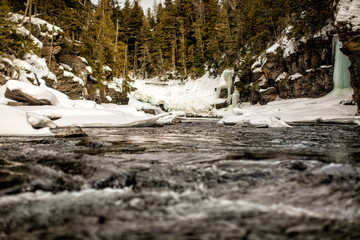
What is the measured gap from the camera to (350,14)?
9.90 meters

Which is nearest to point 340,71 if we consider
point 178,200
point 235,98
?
point 235,98

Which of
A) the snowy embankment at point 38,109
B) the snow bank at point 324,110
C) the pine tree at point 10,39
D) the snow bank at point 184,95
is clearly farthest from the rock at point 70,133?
the snow bank at point 184,95

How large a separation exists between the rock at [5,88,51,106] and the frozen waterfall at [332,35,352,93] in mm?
18461

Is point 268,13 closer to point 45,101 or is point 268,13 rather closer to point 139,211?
point 45,101

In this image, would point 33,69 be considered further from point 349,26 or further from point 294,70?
point 294,70

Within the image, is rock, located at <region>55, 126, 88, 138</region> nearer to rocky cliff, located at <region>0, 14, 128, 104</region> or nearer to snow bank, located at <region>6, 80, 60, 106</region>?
snow bank, located at <region>6, 80, 60, 106</region>

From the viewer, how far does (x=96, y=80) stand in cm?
2014

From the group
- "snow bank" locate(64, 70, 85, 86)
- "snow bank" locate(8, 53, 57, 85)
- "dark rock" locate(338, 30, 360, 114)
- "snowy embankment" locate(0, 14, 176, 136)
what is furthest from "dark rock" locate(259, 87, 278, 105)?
"snow bank" locate(8, 53, 57, 85)

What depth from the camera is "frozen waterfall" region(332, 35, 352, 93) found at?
14170mm

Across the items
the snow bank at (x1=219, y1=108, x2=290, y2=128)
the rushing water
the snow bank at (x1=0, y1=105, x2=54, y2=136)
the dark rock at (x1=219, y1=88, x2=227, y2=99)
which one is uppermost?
the dark rock at (x1=219, y1=88, x2=227, y2=99)

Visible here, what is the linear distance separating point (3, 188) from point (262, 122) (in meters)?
9.74

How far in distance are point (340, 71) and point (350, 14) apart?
610 cm

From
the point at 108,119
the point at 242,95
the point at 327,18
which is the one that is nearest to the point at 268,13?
the point at 327,18

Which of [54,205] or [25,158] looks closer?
[54,205]
